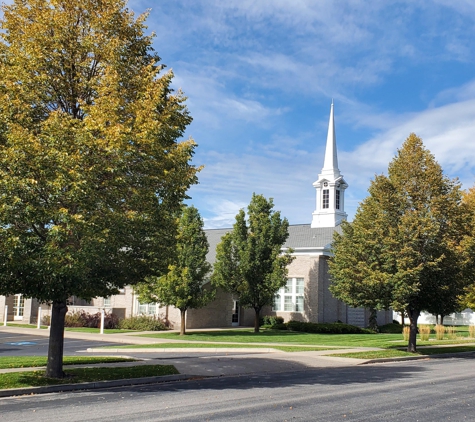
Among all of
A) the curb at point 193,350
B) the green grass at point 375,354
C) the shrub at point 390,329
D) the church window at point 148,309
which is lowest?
the shrub at point 390,329

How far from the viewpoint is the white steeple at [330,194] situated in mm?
48031

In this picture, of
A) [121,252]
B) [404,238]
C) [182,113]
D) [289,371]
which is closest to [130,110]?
[182,113]

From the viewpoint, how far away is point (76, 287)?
13.2 metres

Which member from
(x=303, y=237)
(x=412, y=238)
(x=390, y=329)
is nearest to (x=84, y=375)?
(x=412, y=238)

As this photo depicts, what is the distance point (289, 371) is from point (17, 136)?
10820 mm

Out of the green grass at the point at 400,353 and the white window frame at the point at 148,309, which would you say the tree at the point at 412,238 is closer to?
the green grass at the point at 400,353

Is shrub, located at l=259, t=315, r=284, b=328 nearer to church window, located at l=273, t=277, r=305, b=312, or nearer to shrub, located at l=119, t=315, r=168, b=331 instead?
church window, located at l=273, t=277, r=305, b=312

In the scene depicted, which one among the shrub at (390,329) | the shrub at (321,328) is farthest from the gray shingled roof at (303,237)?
the shrub at (390,329)

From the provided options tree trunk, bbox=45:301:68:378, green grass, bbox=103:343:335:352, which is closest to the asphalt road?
tree trunk, bbox=45:301:68:378

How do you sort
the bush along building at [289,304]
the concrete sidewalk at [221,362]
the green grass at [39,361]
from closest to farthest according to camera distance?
the concrete sidewalk at [221,362], the green grass at [39,361], the bush along building at [289,304]

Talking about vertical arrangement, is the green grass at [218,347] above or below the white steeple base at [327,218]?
below

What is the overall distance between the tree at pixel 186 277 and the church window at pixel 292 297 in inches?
423

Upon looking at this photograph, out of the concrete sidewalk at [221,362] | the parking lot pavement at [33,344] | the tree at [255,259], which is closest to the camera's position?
the concrete sidewalk at [221,362]

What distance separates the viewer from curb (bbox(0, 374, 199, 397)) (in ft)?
40.8
